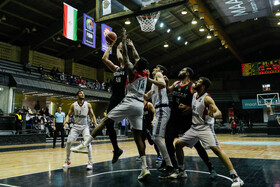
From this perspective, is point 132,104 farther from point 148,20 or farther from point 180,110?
point 148,20

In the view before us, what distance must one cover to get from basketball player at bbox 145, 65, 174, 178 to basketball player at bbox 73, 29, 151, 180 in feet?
0.74

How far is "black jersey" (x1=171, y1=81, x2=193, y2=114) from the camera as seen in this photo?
A: 163 inches

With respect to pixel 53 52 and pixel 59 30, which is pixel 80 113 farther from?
pixel 53 52

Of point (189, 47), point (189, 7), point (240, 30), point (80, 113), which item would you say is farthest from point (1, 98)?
point (240, 30)

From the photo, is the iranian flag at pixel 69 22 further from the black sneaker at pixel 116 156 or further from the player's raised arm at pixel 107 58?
the black sneaker at pixel 116 156

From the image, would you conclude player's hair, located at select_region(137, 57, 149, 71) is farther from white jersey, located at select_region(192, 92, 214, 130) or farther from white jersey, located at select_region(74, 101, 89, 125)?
white jersey, located at select_region(74, 101, 89, 125)

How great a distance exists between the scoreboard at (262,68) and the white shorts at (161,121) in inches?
926

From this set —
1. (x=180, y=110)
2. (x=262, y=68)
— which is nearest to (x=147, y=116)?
(x=180, y=110)

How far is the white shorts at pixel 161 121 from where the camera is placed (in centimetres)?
402

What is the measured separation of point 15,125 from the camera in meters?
12.0

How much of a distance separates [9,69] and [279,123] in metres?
18.7

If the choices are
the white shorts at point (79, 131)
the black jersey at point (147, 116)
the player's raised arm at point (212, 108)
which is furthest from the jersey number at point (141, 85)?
the black jersey at point (147, 116)

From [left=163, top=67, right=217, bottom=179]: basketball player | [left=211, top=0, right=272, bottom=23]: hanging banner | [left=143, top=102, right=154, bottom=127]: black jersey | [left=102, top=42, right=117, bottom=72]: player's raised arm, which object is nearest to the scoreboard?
[left=211, top=0, right=272, bottom=23]: hanging banner

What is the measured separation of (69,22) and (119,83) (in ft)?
32.2
